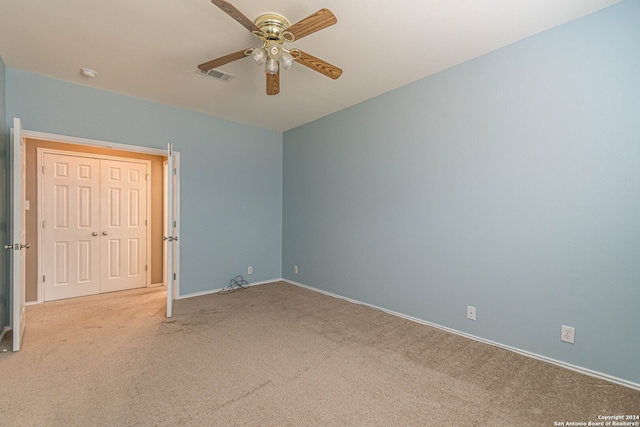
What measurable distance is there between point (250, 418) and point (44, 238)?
4189 millimetres

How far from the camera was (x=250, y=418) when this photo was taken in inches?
68.9

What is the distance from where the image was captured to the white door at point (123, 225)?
15.0ft

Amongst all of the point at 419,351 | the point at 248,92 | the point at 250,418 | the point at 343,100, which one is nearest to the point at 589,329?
the point at 419,351

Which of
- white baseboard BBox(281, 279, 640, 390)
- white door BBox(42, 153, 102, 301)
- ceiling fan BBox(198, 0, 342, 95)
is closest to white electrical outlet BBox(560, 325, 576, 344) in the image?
white baseboard BBox(281, 279, 640, 390)

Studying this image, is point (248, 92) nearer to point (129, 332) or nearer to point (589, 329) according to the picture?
point (129, 332)

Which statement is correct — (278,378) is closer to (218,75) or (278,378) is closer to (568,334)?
(568,334)

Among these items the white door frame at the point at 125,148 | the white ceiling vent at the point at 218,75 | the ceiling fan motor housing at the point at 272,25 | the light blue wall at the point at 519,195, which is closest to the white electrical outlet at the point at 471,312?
the light blue wall at the point at 519,195

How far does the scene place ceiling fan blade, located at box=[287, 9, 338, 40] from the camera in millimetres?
1846

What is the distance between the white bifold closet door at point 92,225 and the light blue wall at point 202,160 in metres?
1.13

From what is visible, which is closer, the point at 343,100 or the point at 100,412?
the point at 100,412

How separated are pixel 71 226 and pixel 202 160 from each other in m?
2.08

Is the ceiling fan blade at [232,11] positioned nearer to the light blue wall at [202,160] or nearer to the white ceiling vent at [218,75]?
the white ceiling vent at [218,75]

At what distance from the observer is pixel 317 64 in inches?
94.8

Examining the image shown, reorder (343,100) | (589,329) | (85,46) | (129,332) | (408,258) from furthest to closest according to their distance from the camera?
(343,100), (408,258), (129,332), (85,46), (589,329)
